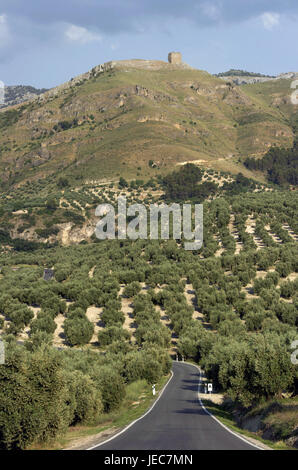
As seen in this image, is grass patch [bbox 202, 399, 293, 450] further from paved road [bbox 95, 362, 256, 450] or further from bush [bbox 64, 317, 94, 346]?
bush [bbox 64, 317, 94, 346]

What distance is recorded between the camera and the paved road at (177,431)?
19.1 metres

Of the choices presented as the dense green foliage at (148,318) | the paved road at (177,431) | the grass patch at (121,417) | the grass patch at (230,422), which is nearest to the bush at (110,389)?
the dense green foliage at (148,318)

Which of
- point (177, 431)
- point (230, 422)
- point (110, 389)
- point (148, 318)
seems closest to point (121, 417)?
point (110, 389)

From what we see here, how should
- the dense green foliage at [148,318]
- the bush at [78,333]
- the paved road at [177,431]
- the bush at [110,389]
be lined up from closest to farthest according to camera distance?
Answer: the paved road at [177,431], the dense green foliage at [148,318], the bush at [110,389], the bush at [78,333]

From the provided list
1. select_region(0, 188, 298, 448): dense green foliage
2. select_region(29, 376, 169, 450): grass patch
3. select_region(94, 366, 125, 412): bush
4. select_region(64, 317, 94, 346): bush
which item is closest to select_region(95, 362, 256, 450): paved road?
select_region(29, 376, 169, 450): grass patch

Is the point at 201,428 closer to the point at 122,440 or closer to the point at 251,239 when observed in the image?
the point at 122,440

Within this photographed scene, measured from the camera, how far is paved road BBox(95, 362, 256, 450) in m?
19.1

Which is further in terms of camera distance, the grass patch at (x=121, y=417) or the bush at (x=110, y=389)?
the bush at (x=110, y=389)

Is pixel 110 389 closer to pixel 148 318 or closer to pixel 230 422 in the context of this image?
pixel 230 422

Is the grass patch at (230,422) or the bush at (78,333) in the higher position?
the grass patch at (230,422)

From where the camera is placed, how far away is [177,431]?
22.8 meters

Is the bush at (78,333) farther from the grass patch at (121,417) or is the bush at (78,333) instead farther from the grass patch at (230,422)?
the grass patch at (230,422)

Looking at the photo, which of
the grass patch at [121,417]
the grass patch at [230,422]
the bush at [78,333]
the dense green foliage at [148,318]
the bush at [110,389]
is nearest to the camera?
the grass patch at [230,422]

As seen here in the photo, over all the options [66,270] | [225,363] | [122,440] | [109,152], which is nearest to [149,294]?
[66,270]
